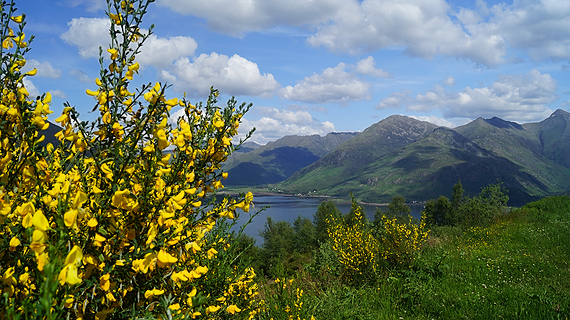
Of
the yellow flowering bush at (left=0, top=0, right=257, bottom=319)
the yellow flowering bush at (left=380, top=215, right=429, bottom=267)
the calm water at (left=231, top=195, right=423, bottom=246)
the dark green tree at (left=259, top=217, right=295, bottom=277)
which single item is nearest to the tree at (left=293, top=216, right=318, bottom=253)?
the dark green tree at (left=259, top=217, right=295, bottom=277)

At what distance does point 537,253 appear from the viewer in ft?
25.4

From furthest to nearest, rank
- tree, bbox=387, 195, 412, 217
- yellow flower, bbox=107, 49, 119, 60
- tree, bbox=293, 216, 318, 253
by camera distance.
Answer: tree, bbox=387, 195, 412, 217
tree, bbox=293, 216, 318, 253
yellow flower, bbox=107, 49, 119, 60

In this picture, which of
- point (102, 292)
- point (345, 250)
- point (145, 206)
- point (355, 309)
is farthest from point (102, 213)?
point (345, 250)

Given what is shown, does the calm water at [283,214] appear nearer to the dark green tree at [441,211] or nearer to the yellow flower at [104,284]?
the dark green tree at [441,211]

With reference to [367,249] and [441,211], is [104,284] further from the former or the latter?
[441,211]

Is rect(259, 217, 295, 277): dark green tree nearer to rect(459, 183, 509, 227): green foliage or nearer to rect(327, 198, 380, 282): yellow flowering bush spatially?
rect(459, 183, 509, 227): green foliage

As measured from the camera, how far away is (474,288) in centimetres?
597

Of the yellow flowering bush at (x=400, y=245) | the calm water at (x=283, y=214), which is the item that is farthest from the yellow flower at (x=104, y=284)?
the calm water at (x=283, y=214)

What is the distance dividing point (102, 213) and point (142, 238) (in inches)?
9.3

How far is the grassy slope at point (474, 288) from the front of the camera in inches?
199

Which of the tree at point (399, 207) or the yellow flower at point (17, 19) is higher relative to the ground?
the yellow flower at point (17, 19)

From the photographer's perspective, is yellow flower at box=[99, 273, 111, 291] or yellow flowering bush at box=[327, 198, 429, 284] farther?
yellow flowering bush at box=[327, 198, 429, 284]

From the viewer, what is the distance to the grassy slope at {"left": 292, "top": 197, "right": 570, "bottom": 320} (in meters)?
5.06

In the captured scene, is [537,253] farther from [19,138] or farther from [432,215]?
[432,215]
